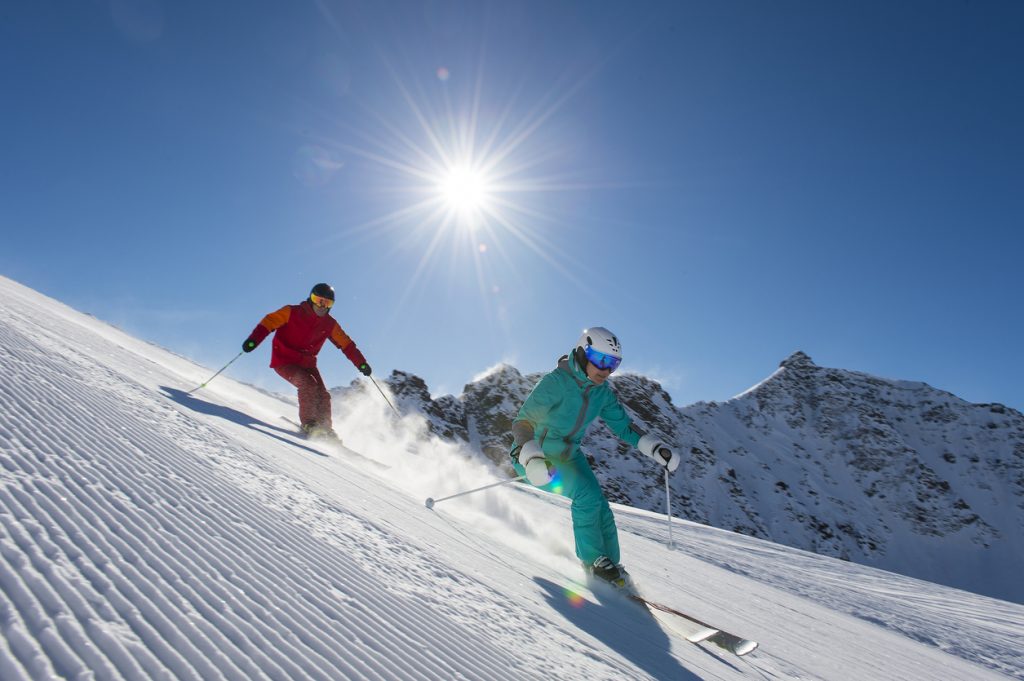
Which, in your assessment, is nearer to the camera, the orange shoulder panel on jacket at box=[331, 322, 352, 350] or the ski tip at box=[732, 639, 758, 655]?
the ski tip at box=[732, 639, 758, 655]

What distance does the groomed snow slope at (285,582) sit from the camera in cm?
125

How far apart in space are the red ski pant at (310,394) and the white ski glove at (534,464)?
4.07 m

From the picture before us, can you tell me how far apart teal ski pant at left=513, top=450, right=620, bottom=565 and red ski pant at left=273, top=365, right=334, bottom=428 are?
4.24 meters

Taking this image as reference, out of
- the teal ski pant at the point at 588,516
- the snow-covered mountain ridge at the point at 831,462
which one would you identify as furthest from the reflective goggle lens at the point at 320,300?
the snow-covered mountain ridge at the point at 831,462

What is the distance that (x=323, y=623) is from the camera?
1621 millimetres

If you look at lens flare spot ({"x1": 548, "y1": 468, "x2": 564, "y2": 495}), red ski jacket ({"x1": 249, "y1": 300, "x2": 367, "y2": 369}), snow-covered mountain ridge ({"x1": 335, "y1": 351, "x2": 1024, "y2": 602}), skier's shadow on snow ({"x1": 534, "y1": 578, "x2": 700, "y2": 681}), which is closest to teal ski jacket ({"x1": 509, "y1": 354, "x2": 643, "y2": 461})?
lens flare spot ({"x1": 548, "y1": 468, "x2": 564, "y2": 495})

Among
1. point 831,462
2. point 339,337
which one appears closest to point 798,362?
point 831,462

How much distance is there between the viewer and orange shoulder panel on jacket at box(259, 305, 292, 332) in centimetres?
782

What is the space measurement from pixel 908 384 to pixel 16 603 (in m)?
163

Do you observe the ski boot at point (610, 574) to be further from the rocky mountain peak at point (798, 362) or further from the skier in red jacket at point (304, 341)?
the rocky mountain peak at point (798, 362)

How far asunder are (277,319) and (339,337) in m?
1.06

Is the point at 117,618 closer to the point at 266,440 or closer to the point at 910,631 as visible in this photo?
the point at 266,440

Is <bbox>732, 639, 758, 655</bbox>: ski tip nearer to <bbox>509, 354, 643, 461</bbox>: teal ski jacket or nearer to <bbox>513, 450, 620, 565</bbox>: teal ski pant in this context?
<bbox>513, 450, 620, 565</bbox>: teal ski pant

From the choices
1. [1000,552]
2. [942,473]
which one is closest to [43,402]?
[1000,552]
